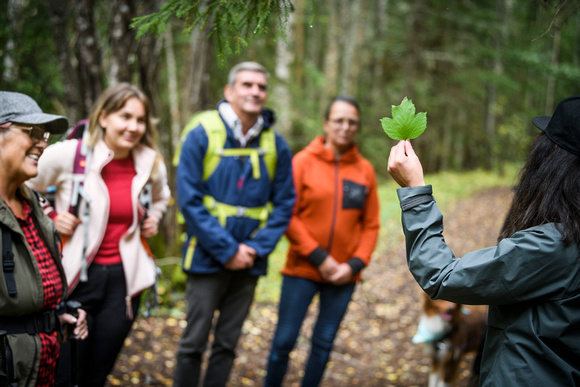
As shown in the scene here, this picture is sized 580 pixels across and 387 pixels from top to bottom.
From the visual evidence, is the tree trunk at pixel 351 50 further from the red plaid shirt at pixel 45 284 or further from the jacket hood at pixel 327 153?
the red plaid shirt at pixel 45 284

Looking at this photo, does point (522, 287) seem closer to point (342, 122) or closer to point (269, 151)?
point (269, 151)

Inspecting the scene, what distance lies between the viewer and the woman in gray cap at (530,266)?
1.57 metres

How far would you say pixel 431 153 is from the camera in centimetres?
2230

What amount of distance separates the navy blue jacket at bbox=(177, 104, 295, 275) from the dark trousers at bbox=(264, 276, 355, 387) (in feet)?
1.23

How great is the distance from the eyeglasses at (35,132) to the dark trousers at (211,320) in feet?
4.80

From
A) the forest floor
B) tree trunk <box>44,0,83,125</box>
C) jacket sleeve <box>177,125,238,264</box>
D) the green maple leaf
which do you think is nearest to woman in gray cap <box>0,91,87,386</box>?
jacket sleeve <box>177,125,238,264</box>

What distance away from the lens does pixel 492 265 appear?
159 centimetres

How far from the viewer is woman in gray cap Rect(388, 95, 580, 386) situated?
5.15ft

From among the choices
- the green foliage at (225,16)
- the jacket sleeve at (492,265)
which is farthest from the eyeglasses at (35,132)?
the jacket sleeve at (492,265)

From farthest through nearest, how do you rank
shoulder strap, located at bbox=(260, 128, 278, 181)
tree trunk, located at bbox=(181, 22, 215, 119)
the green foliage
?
tree trunk, located at bbox=(181, 22, 215, 119) < shoulder strap, located at bbox=(260, 128, 278, 181) < the green foliage

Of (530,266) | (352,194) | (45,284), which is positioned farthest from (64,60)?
(530,266)

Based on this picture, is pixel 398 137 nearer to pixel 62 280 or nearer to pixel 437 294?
pixel 437 294

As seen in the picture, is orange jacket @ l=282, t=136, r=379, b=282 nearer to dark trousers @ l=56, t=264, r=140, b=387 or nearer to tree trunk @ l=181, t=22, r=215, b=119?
dark trousers @ l=56, t=264, r=140, b=387

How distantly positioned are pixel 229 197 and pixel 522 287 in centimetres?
212
